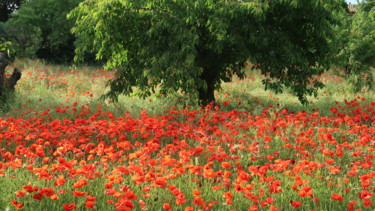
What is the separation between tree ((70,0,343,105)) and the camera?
7816 millimetres

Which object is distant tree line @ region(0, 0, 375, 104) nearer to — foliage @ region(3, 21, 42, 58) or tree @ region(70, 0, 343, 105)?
tree @ region(70, 0, 343, 105)

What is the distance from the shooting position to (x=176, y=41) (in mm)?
8258

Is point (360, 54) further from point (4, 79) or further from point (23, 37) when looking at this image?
point (23, 37)

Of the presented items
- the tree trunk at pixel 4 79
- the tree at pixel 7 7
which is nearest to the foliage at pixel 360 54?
the tree trunk at pixel 4 79

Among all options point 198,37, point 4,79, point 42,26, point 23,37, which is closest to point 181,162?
point 198,37

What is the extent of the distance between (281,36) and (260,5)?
150 centimetres

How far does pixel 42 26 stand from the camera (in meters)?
23.9

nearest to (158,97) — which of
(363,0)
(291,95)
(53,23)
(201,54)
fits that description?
(201,54)

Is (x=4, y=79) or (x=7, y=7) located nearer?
(x=4, y=79)

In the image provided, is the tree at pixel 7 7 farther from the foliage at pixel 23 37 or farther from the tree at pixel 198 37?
the tree at pixel 198 37

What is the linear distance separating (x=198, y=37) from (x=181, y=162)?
13.7 feet

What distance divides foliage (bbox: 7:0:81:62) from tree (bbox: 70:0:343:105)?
1447cm

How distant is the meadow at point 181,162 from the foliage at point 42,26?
13736 mm

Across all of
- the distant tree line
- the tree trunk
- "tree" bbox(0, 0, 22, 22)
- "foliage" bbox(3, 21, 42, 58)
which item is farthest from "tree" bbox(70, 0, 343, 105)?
"tree" bbox(0, 0, 22, 22)
